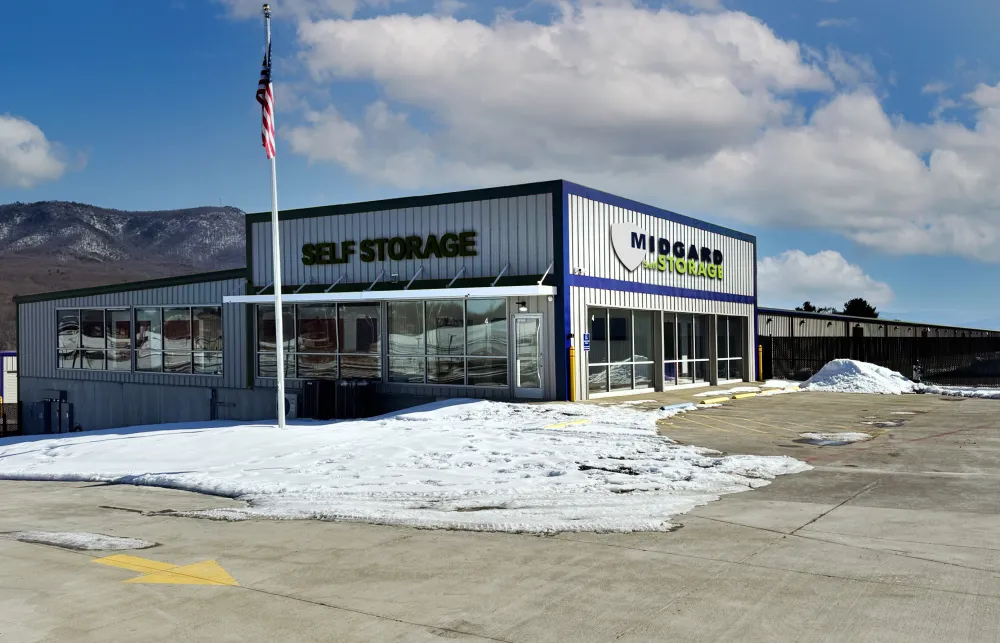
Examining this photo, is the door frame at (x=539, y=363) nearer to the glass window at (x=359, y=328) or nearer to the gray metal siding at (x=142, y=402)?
the glass window at (x=359, y=328)

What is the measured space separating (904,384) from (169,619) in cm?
2889

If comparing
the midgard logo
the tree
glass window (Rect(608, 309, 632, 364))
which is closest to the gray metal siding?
glass window (Rect(608, 309, 632, 364))

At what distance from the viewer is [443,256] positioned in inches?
1001

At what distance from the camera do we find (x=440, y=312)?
82.5 ft

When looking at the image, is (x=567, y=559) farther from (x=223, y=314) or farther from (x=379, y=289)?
(x=223, y=314)

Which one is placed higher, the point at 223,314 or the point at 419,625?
the point at 223,314

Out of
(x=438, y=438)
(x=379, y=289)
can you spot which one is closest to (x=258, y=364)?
(x=379, y=289)

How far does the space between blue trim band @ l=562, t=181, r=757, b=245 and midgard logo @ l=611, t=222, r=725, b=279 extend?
0.66 metres

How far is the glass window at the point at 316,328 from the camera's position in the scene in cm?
2770

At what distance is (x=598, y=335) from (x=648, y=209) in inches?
204

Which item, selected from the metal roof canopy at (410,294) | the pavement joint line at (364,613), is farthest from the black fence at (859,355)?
the pavement joint line at (364,613)

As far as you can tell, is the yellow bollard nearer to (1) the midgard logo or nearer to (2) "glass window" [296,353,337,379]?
(1) the midgard logo

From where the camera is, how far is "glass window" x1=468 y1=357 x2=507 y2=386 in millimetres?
23984

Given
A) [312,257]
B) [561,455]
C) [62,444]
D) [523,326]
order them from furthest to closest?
[312,257]
[523,326]
[62,444]
[561,455]
